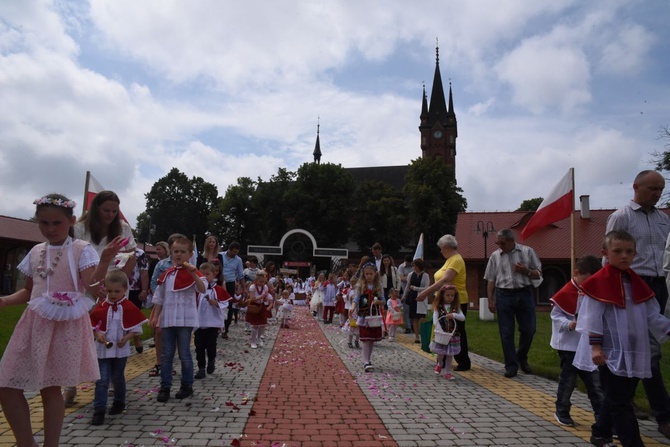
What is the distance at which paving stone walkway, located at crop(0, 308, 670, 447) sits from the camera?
4.22m

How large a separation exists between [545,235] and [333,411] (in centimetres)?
3051

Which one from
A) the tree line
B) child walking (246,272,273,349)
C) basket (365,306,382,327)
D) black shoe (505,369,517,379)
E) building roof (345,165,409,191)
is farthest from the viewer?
Result: building roof (345,165,409,191)

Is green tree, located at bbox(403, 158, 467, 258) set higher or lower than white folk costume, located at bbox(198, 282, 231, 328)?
higher

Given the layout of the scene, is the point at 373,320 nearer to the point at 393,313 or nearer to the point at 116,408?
the point at 116,408

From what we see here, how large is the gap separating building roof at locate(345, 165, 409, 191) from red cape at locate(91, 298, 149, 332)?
276ft

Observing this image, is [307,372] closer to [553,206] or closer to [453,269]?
[453,269]

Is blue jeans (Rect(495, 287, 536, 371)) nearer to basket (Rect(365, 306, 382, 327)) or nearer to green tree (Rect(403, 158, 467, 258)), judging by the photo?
basket (Rect(365, 306, 382, 327))

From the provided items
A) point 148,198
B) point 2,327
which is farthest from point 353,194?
point 2,327

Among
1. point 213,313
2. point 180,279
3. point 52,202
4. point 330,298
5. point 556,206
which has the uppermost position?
point 556,206

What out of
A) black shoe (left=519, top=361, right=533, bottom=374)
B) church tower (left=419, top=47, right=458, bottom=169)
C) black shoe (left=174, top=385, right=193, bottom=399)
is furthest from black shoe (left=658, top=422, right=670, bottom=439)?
church tower (left=419, top=47, right=458, bottom=169)

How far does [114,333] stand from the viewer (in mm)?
5125

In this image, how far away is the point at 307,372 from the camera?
7.47 metres

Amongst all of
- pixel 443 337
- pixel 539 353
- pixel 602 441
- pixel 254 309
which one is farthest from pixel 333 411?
pixel 539 353

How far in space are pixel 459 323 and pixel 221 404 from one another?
12.2 feet
